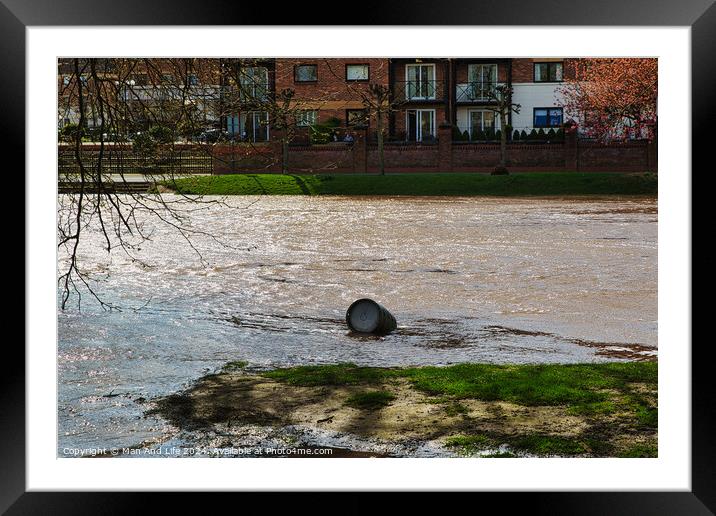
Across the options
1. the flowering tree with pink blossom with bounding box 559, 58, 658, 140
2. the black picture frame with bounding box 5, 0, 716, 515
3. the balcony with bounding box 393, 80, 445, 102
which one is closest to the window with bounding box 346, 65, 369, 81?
the balcony with bounding box 393, 80, 445, 102

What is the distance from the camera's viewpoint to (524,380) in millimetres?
8273

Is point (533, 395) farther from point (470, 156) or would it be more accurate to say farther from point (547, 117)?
point (547, 117)

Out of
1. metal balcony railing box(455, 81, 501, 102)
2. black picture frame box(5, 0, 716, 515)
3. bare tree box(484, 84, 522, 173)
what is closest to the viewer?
black picture frame box(5, 0, 716, 515)

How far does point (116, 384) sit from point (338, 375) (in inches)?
77.1

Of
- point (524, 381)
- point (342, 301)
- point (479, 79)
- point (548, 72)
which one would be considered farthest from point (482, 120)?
point (524, 381)

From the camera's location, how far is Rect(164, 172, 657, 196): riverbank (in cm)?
3266

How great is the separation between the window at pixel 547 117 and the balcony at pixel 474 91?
223 centimetres

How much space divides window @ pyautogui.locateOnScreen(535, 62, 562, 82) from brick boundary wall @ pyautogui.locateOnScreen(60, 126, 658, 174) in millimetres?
6729

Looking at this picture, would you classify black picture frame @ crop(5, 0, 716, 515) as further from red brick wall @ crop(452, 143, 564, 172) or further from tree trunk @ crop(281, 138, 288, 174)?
red brick wall @ crop(452, 143, 564, 172)

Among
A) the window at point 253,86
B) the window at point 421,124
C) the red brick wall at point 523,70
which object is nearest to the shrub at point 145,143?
the window at point 253,86
